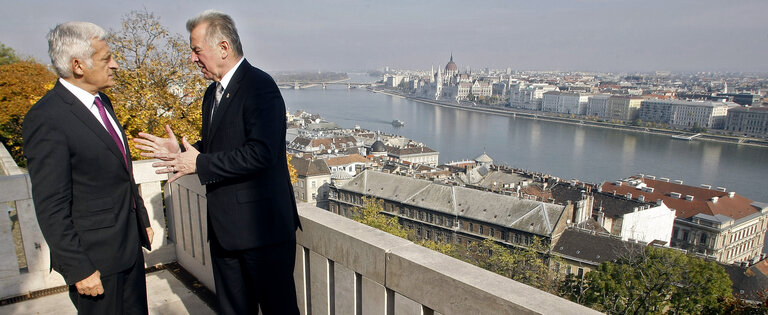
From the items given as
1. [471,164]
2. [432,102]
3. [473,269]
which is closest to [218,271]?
[473,269]

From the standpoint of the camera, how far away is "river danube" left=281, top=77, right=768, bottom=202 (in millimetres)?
38312

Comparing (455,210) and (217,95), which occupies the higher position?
(217,95)

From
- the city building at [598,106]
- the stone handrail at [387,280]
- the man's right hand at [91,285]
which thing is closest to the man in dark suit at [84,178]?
the man's right hand at [91,285]

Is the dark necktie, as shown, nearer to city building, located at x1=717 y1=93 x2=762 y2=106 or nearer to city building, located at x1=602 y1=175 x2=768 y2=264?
city building, located at x1=602 y1=175 x2=768 y2=264

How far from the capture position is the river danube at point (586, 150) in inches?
1508

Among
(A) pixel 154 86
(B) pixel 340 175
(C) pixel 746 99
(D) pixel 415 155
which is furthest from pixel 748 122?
(A) pixel 154 86

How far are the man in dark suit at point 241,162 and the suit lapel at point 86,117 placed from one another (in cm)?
8

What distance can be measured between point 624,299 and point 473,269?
1430 centimetres

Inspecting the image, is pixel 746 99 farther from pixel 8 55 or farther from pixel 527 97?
pixel 8 55

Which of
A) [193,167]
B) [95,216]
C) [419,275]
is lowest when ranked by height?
[419,275]

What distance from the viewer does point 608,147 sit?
5031cm

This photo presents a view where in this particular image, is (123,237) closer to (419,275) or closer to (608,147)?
(419,275)

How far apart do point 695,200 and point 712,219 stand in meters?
1.76

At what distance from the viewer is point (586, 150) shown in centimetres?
4806
